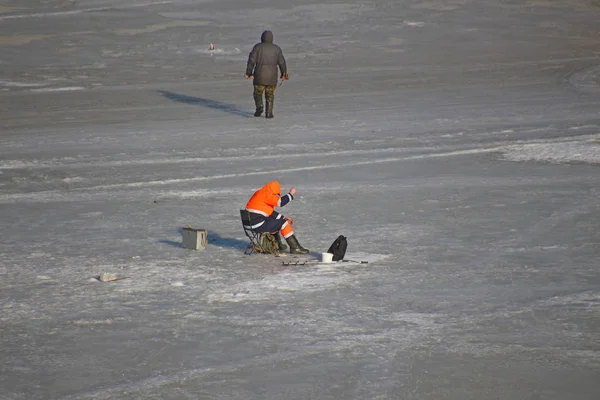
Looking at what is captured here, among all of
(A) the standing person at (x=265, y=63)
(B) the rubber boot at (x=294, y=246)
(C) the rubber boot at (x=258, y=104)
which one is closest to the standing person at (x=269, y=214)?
(B) the rubber boot at (x=294, y=246)

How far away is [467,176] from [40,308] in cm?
802

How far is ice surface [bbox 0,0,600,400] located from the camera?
7.99 m

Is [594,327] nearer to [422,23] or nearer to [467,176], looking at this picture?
[467,176]

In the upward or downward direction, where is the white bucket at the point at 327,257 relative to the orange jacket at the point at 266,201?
downward

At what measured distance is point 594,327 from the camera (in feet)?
28.6

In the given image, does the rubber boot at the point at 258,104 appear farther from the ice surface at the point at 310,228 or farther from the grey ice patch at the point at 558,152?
the grey ice patch at the point at 558,152

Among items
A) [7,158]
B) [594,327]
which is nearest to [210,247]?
[594,327]

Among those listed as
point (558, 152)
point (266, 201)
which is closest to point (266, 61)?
point (558, 152)

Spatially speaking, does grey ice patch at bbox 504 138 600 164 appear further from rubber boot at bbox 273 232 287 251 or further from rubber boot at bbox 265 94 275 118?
rubber boot at bbox 273 232 287 251

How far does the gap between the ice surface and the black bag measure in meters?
0.14

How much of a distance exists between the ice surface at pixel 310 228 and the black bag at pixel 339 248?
0.14 metres

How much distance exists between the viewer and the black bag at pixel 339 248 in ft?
35.9

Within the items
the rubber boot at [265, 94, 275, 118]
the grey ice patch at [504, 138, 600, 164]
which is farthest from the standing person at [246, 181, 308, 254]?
the rubber boot at [265, 94, 275, 118]

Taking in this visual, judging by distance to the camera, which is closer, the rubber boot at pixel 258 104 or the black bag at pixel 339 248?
the black bag at pixel 339 248
